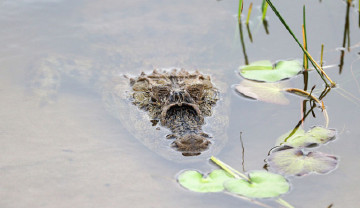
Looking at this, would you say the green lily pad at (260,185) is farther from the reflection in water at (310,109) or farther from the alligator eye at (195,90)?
the alligator eye at (195,90)

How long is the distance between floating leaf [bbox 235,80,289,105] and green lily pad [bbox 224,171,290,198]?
1548mm

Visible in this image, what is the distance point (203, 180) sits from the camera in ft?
13.5

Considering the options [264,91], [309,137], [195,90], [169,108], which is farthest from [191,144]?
[264,91]

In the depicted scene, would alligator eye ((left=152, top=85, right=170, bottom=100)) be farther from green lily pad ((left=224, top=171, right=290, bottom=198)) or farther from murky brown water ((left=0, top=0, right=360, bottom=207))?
green lily pad ((left=224, top=171, right=290, bottom=198))

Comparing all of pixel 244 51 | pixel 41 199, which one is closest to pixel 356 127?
pixel 244 51

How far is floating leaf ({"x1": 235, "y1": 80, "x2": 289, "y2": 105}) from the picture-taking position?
5.53 meters

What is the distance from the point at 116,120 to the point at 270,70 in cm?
212

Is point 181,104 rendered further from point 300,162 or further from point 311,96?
point 311,96

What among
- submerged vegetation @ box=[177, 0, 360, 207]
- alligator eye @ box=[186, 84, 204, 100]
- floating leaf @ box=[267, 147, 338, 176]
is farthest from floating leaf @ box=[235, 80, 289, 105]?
floating leaf @ box=[267, 147, 338, 176]

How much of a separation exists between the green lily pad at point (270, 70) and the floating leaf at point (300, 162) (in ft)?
5.39

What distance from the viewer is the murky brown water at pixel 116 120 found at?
419 centimetres

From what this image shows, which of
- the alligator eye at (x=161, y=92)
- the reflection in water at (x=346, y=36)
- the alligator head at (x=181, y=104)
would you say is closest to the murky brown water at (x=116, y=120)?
the reflection in water at (x=346, y=36)

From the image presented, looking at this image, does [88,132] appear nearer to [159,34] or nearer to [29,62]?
[29,62]

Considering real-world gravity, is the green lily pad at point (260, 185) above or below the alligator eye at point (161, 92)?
below
